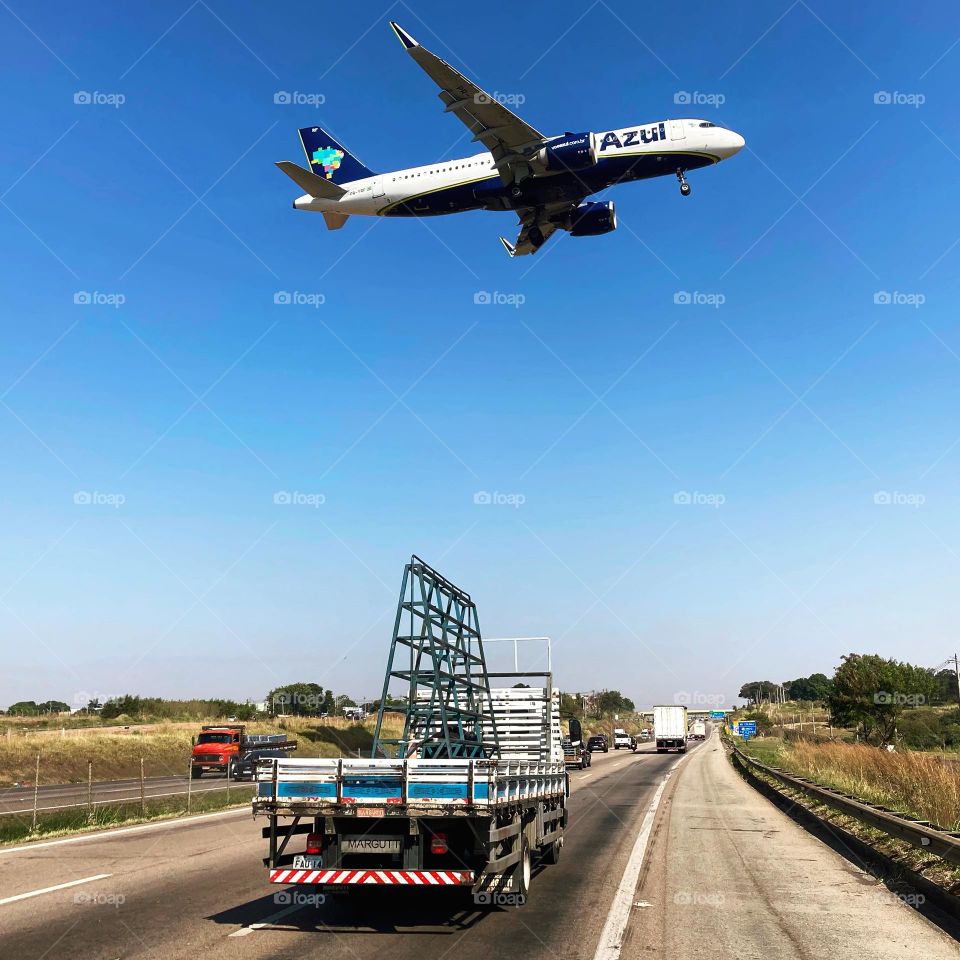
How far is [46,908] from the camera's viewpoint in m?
9.88

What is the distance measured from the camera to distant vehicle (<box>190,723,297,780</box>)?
131 feet

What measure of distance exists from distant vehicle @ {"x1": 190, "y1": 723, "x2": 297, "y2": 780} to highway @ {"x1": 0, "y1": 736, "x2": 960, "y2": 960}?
2406 centimetres

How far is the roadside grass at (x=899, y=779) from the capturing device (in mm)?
14211

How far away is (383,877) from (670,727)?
6654 centimetres

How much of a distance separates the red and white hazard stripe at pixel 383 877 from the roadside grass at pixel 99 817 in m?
10.4

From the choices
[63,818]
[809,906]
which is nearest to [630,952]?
[809,906]

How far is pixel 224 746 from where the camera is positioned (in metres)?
40.6

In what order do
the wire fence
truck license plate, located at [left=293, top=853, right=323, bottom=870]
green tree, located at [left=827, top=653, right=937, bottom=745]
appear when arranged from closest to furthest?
truck license plate, located at [left=293, top=853, right=323, bottom=870] < the wire fence < green tree, located at [left=827, top=653, right=937, bottom=745]

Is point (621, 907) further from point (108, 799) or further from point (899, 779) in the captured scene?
point (108, 799)

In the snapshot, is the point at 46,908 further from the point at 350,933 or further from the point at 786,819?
the point at 786,819

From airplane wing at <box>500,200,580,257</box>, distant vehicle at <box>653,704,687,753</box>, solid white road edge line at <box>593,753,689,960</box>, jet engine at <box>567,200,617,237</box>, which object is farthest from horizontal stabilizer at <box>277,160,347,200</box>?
distant vehicle at <box>653,704,687,753</box>

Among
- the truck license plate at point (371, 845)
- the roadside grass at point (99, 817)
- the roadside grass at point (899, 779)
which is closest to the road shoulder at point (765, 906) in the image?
the roadside grass at point (899, 779)

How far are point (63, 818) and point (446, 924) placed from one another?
1380cm

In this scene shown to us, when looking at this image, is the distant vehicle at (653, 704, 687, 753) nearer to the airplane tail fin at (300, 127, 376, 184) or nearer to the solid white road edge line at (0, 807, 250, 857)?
the airplane tail fin at (300, 127, 376, 184)
